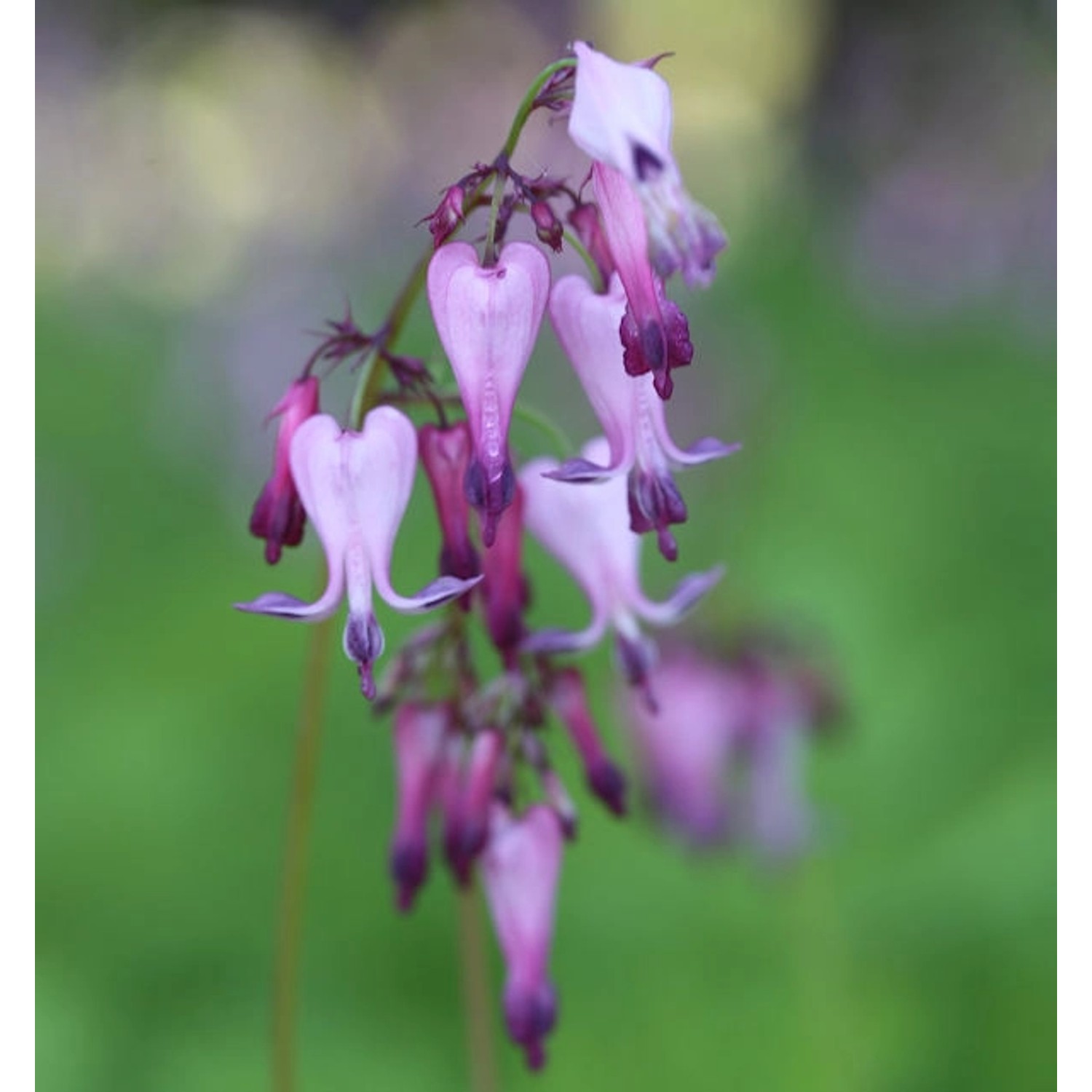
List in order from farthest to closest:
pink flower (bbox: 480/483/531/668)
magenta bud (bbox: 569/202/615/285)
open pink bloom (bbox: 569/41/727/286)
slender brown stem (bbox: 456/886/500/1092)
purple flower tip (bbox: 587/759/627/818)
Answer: slender brown stem (bbox: 456/886/500/1092)
purple flower tip (bbox: 587/759/627/818)
pink flower (bbox: 480/483/531/668)
magenta bud (bbox: 569/202/615/285)
open pink bloom (bbox: 569/41/727/286)

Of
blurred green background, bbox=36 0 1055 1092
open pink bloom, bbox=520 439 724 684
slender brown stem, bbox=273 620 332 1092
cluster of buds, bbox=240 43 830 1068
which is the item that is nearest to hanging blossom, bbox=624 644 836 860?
blurred green background, bbox=36 0 1055 1092

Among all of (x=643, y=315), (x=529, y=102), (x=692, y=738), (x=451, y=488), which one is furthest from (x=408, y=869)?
(x=692, y=738)

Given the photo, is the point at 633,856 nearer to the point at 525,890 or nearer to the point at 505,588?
the point at 525,890

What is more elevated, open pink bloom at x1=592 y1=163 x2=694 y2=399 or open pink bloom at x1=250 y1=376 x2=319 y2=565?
open pink bloom at x1=592 y1=163 x2=694 y2=399

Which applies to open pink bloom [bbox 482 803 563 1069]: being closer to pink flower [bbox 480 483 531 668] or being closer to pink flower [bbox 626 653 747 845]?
pink flower [bbox 480 483 531 668]

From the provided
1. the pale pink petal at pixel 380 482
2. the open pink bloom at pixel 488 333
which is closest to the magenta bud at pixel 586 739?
the pale pink petal at pixel 380 482

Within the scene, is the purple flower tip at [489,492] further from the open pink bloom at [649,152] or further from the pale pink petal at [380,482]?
the open pink bloom at [649,152]
